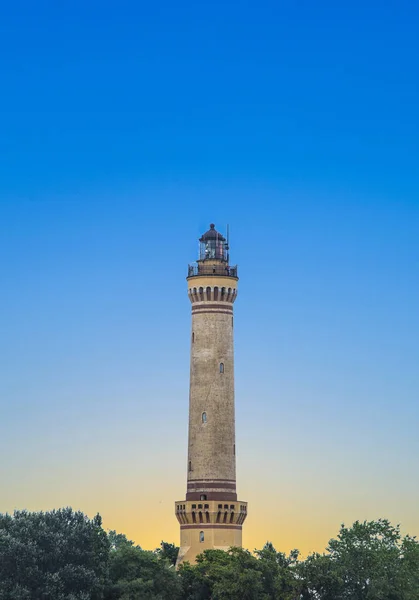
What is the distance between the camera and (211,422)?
388ft

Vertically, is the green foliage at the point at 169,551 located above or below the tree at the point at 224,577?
above

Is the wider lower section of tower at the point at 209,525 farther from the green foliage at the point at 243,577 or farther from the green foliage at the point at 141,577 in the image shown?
the green foliage at the point at 141,577

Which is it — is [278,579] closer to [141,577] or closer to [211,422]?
[141,577]

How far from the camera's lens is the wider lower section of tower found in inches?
4589

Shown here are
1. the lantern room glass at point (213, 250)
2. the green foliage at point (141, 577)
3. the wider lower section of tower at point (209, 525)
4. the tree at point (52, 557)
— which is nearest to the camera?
the tree at point (52, 557)

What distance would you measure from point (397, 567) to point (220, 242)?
31483 mm

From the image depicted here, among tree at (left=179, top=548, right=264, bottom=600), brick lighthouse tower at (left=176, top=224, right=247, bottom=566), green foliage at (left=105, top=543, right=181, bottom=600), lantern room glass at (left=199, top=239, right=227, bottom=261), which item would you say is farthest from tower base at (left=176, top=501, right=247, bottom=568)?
lantern room glass at (left=199, top=239, right=227, bottom=261)

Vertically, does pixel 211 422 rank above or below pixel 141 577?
above

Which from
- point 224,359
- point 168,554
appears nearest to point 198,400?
point 224,359

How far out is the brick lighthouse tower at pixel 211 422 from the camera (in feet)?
383

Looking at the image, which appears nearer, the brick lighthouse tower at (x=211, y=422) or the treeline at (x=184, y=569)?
the treeline at (x=184, y=569)

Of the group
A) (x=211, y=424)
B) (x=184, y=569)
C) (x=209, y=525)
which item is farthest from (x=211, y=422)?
(x=184, y=569)

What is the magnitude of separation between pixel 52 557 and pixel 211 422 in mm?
22495

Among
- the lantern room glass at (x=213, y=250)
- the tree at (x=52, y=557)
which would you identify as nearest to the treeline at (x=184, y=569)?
the tree at (x=52, y=557)
